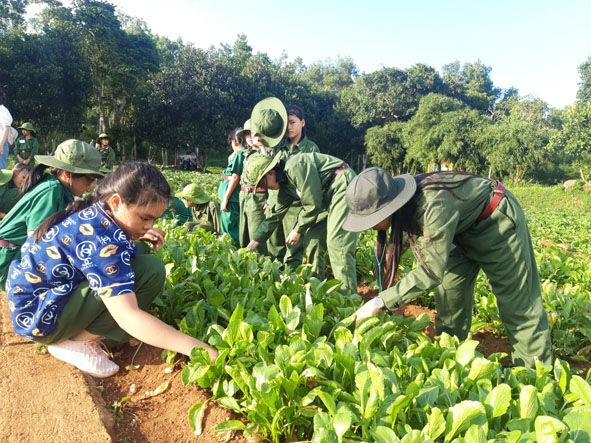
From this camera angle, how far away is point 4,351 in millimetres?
2783

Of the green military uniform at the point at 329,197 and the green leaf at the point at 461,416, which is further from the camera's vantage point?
the green military uniform at the point at 329,197

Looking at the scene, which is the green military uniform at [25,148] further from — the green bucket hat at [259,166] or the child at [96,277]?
the child at [96,277]

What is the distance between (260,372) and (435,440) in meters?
0.75

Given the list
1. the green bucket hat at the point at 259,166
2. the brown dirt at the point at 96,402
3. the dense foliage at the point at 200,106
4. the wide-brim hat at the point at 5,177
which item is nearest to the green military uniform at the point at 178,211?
the wide-brim hat at the point at 5,177

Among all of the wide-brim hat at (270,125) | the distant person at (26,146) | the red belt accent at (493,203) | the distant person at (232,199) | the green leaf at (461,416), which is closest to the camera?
the green leaf at (461,416)

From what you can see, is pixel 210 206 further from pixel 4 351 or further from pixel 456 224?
pixel 456 224

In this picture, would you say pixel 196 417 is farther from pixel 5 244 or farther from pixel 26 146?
pixel 26 146

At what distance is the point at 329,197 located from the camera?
4.37 metres

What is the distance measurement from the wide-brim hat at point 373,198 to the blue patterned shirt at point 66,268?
1.15 meters

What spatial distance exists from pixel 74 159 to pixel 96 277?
1475mm

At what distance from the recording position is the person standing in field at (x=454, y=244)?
2529mm

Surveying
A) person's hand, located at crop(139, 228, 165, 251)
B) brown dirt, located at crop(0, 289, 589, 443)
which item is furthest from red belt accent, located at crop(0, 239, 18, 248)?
person's hand, located at crop(139, 228, 165, 251)

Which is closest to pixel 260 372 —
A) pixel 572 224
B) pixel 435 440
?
pixel 435 440

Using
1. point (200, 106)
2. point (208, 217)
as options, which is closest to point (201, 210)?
point (208, 217)
